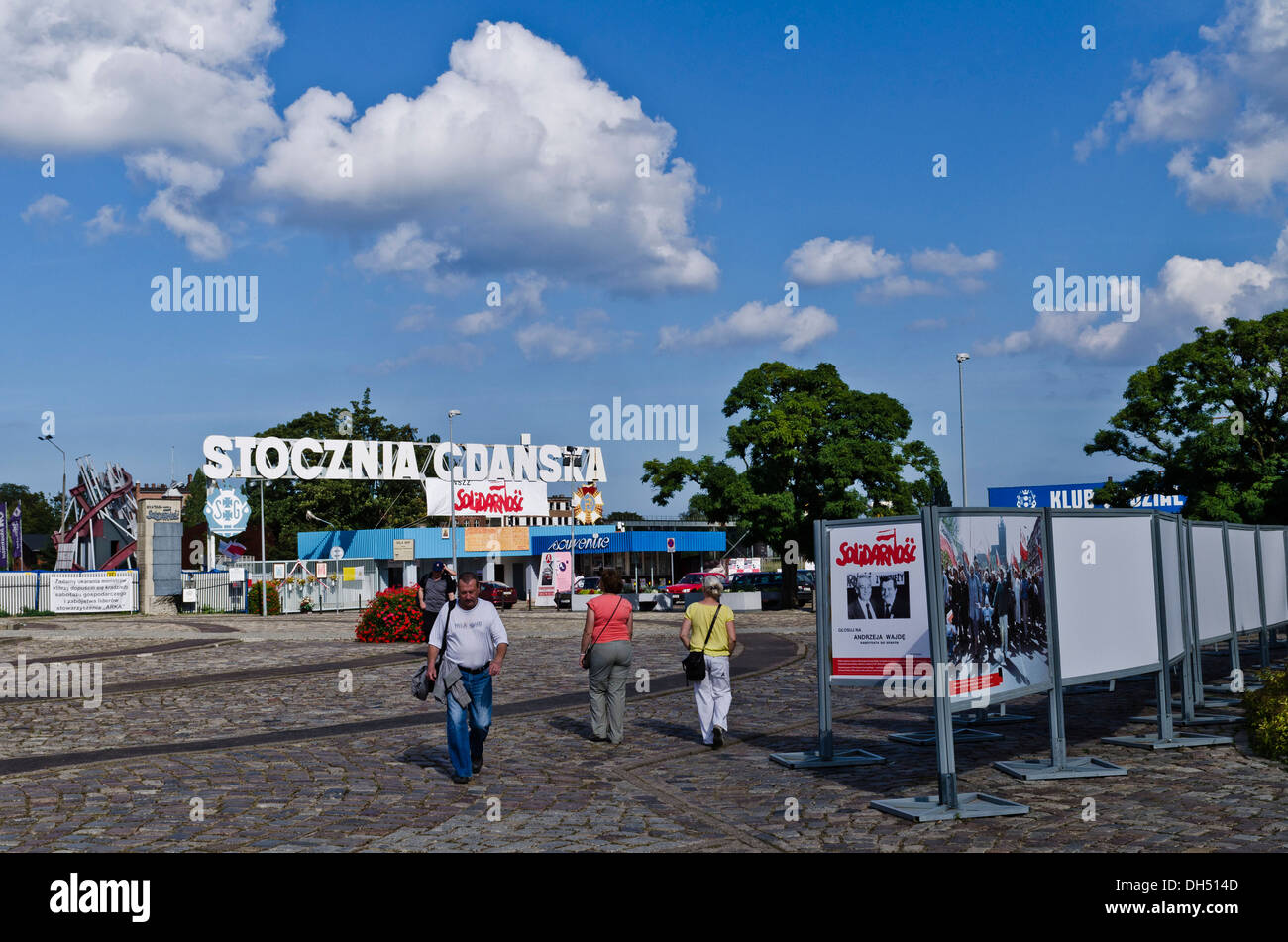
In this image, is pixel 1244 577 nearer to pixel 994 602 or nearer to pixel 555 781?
pixel 994 602

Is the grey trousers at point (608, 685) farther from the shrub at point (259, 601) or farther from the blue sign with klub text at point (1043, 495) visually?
the blue sign with klub text at point (1043, 495)

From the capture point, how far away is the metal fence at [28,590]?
156 ft

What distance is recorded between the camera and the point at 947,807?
8117 mm

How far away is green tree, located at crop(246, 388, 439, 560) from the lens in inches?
2899

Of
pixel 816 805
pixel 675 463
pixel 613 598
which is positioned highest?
pixel 675 463

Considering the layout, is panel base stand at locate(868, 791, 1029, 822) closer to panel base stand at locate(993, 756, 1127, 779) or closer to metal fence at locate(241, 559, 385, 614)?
panel base stand at locate(993, 756, 1127, 779)

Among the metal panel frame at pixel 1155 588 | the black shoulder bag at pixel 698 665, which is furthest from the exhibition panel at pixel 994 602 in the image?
the black shoulder bag at pixel 698 665

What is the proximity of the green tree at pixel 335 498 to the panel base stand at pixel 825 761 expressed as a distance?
63357 millimetres

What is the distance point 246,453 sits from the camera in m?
55.5

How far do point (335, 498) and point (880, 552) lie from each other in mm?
67156

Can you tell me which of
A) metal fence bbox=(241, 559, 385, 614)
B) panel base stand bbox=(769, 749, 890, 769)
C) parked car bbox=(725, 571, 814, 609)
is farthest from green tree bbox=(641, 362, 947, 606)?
panel base stand bbox=(769, 749, 890, 769)

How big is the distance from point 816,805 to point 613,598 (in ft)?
12.5

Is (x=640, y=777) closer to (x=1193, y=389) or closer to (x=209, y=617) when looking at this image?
(x=1193, y=389)
